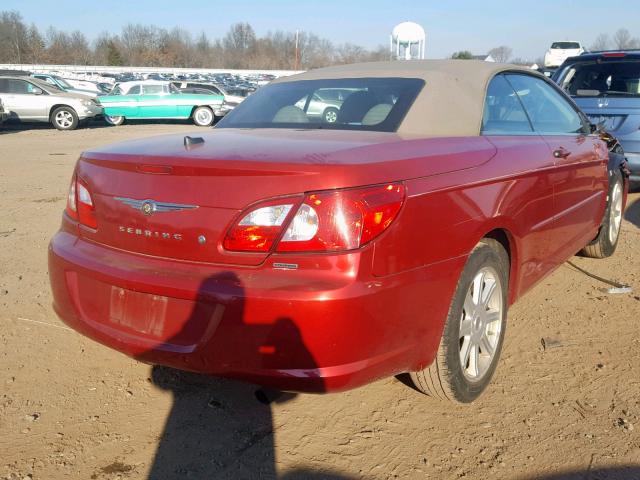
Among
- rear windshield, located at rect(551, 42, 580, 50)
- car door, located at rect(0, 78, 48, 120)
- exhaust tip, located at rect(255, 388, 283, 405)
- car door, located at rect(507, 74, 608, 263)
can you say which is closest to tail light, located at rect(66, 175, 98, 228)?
exhaust tip, located at rect(255, 388, 283, 405)

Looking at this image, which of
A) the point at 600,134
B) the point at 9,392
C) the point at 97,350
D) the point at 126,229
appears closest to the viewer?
the point at 126,229

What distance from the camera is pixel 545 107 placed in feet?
13.3

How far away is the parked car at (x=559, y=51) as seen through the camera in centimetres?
3228

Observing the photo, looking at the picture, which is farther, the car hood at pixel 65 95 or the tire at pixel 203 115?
the tire at pixel 203 115

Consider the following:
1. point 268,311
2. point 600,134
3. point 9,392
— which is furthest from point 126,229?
point 600,134

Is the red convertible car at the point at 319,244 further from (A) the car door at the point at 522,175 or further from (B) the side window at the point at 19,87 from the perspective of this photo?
(B) the side window at the point at 19,87

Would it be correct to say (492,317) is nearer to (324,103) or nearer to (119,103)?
(324,103)

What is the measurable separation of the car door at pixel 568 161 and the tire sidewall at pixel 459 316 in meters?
0.80

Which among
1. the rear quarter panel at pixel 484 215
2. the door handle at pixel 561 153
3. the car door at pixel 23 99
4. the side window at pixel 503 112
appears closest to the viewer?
the rear quarter panel at pixel 484 215

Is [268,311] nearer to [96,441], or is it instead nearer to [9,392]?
[96,441]

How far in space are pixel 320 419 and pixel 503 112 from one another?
6.42ft

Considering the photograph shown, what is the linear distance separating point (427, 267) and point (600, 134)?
3051 mm

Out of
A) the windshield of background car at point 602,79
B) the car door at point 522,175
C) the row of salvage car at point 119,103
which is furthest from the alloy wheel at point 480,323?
the row of salvage car at point 119,103

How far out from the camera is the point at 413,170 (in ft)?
7.91
